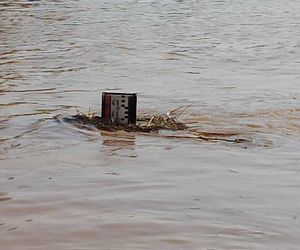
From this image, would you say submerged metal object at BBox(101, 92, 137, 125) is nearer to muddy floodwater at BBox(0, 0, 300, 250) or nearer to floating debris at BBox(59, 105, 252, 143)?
floating debris at BBox(59, 105, 252, 143)

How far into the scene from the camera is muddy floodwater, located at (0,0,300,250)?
4.13 m

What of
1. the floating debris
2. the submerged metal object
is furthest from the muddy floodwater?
the submerged metal object

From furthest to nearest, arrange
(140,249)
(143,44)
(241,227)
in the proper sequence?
1. (143,44)
2. (241,227)
3. (140,249)

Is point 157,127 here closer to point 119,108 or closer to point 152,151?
point 119,108

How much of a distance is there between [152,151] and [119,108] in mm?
895

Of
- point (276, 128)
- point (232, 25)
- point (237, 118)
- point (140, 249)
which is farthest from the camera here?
point (232, 25)

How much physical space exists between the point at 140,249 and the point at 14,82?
6694 mm

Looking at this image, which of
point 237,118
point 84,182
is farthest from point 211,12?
point 84,182

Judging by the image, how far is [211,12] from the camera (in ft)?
77.1

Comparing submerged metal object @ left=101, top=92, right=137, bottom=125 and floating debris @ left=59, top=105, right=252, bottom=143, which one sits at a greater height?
submerged metal object @ left=101, top=92, right=137, bottom=125

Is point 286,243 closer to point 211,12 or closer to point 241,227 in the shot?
point 241,227

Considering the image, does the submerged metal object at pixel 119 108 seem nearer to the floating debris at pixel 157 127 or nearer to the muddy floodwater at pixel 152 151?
the floating debris at pixel 157 127

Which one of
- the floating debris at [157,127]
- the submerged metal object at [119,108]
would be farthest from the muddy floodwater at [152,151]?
the submerged metal object at [119,108]

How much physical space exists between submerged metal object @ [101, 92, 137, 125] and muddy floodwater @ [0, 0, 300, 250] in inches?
10.8
